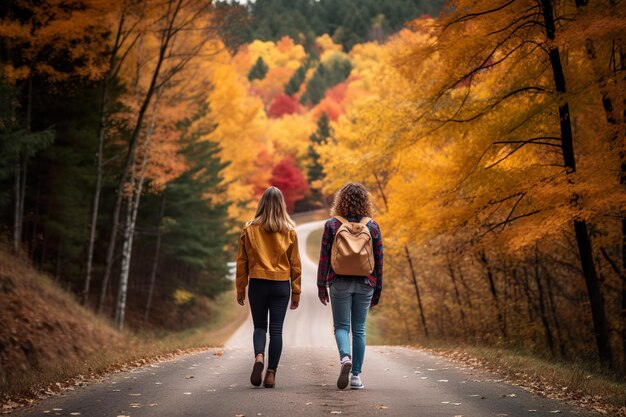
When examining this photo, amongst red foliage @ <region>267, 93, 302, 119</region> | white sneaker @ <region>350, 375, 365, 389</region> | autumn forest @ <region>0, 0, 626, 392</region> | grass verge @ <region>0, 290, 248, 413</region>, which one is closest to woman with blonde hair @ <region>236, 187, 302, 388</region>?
white sneaker @ <region>350, 375, 365, 389</region>

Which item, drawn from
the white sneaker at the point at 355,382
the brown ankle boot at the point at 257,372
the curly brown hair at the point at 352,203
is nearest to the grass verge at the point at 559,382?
the white sneaker at the point at 355,382

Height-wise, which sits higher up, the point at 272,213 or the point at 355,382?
the point at 272,213

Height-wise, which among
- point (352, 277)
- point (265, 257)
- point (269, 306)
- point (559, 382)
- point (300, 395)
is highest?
point (265, 257)

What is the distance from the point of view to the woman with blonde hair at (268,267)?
705cm

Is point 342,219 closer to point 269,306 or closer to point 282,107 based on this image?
point 269,306

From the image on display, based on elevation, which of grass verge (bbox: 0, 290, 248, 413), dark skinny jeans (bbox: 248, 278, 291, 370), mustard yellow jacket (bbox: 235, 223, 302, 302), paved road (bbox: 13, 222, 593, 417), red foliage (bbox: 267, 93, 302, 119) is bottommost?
grass verge (bbox: 0, 290, 248, 413)

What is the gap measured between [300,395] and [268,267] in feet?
4.49

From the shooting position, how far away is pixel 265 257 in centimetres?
703

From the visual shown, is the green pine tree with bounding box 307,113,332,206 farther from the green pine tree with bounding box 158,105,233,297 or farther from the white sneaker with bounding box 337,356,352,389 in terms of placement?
the white sneaker with bounding box 337,356,352,389

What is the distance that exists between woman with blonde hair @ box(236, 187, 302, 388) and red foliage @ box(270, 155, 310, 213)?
5386 centimetres

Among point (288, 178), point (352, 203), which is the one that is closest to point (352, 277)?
point (352, 203)

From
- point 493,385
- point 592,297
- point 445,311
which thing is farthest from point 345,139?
point 493,385

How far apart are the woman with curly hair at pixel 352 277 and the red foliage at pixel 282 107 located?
3109 inches

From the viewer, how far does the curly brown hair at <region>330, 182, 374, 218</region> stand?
7137 mm
